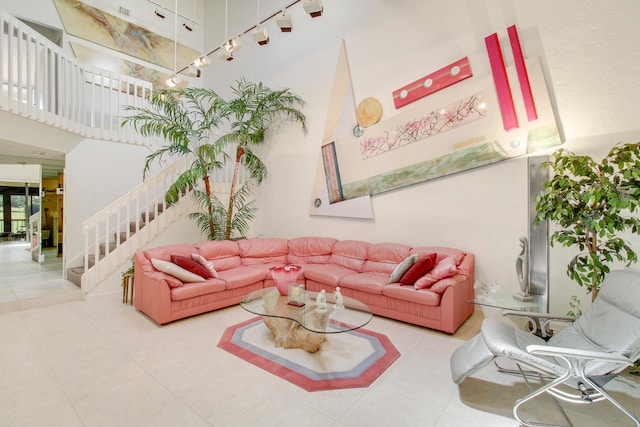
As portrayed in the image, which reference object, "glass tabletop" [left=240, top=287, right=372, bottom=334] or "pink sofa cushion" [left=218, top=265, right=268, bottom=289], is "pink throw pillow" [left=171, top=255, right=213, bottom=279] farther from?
"glass tabletop" [left=240, top=287, right=372, bottom=334]

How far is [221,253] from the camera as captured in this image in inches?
184

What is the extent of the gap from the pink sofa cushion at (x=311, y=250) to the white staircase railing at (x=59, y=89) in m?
4.06

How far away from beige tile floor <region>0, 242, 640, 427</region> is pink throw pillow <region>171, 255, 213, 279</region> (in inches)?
30.9

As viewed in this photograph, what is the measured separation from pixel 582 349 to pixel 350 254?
2.96m

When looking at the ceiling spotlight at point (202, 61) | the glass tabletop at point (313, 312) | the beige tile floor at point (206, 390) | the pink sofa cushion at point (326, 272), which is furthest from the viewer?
the ceiling spotlight at point (202, 61)

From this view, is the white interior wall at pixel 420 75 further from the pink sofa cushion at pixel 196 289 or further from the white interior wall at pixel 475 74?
the pink sofa cushion at pixel 196 289

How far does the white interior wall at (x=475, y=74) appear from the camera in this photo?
123 inches

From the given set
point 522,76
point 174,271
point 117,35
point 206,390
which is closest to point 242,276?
point 174,271

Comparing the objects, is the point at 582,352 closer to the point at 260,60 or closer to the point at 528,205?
the point at 528,205

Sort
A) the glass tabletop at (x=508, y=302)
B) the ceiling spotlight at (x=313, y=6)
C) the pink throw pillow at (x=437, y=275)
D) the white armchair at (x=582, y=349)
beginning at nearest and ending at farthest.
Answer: the white armchair at (x=582, y=349)
the glass tabletop at (x=508, y=302)
the pink throw pillow at (x=437, y=275)
the ceiling spotlight at (x=313, y=6)

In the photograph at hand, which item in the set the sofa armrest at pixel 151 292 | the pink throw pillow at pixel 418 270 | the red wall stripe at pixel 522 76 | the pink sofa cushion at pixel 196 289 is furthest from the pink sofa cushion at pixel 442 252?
the sofa armrest at pixel 151 292

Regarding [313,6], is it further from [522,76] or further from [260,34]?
[522,76]

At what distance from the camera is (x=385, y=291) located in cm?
360

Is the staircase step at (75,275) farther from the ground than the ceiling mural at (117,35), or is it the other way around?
the ceiling mural at (117,35)
